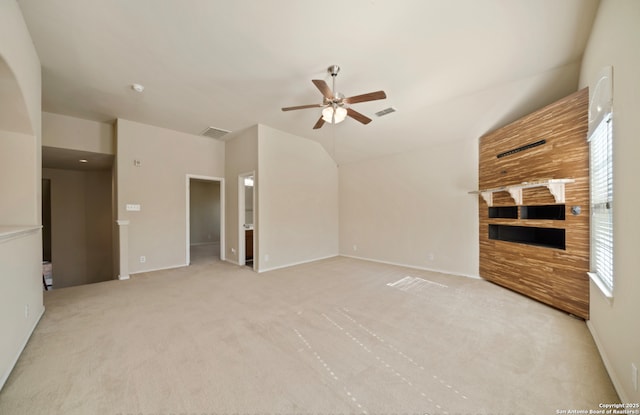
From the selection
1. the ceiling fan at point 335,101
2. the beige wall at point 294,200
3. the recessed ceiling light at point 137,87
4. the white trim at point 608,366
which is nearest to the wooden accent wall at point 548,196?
the white trim at point 608,366

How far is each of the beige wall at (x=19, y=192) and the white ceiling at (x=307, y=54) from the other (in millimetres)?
357

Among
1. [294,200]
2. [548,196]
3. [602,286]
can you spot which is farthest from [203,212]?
[602,286]

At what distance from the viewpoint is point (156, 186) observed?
494cm

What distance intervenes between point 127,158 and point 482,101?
6.31 m

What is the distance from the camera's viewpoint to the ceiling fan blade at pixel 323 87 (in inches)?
97.5

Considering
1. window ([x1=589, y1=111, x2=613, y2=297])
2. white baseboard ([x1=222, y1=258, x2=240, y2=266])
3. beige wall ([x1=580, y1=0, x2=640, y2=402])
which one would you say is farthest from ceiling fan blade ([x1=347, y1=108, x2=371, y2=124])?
white baseboard ([x1=222, y1=258, x2=240, y2=266])

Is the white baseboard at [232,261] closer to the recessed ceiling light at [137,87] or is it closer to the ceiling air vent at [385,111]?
the recessed ceiling light at [137,87]

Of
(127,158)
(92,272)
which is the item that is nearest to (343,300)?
(127,158)

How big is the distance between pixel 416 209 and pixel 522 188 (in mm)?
1926

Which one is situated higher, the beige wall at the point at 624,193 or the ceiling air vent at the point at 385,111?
the ceiling air vent at the point at 385,111

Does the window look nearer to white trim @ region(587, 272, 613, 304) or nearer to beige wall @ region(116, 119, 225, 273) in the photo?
white trim @ region(587, 272, 613, 304)

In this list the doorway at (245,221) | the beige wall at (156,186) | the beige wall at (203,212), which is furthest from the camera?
the beige wall at (203,212)

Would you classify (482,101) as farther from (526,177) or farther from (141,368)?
(141,368)

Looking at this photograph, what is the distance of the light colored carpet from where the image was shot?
1.56 m
